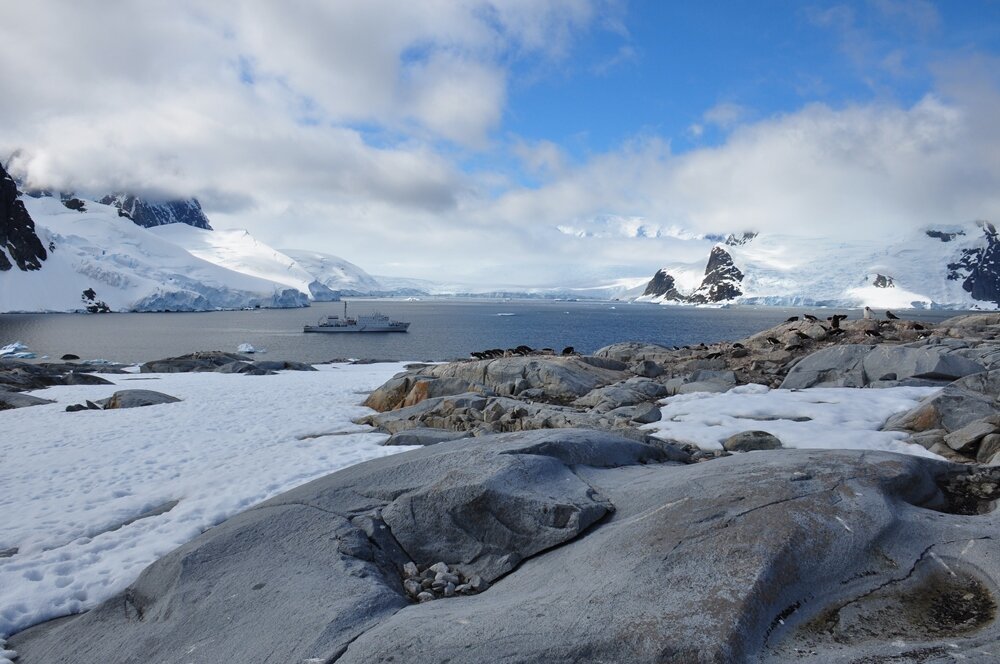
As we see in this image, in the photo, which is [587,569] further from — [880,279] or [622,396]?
[880,279]

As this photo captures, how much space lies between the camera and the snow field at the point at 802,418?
998 cm

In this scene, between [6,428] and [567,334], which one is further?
[567,334]

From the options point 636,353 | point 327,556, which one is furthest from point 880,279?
point 327,556

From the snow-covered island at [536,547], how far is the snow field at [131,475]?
0.05m

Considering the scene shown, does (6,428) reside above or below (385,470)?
below

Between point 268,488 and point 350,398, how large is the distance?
34.8ft

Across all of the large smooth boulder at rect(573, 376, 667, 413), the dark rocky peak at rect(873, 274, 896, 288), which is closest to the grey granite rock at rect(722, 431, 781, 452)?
the large smooth boulder at rect(573, 376, 667, 413)

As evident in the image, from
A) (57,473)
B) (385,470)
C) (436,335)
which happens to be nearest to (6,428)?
(57,473)

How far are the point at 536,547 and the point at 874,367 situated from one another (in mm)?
14811

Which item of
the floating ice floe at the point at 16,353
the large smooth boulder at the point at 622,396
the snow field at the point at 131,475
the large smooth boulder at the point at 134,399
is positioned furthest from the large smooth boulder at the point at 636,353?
the floating ice floe at the point at 16,353

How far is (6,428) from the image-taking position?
1512 centimetres

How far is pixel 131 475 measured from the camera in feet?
35.4

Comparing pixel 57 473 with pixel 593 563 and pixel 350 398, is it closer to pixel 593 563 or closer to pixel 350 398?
pixel 350 398

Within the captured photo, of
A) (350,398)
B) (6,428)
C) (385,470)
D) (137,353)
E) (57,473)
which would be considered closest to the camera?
(385,470)
